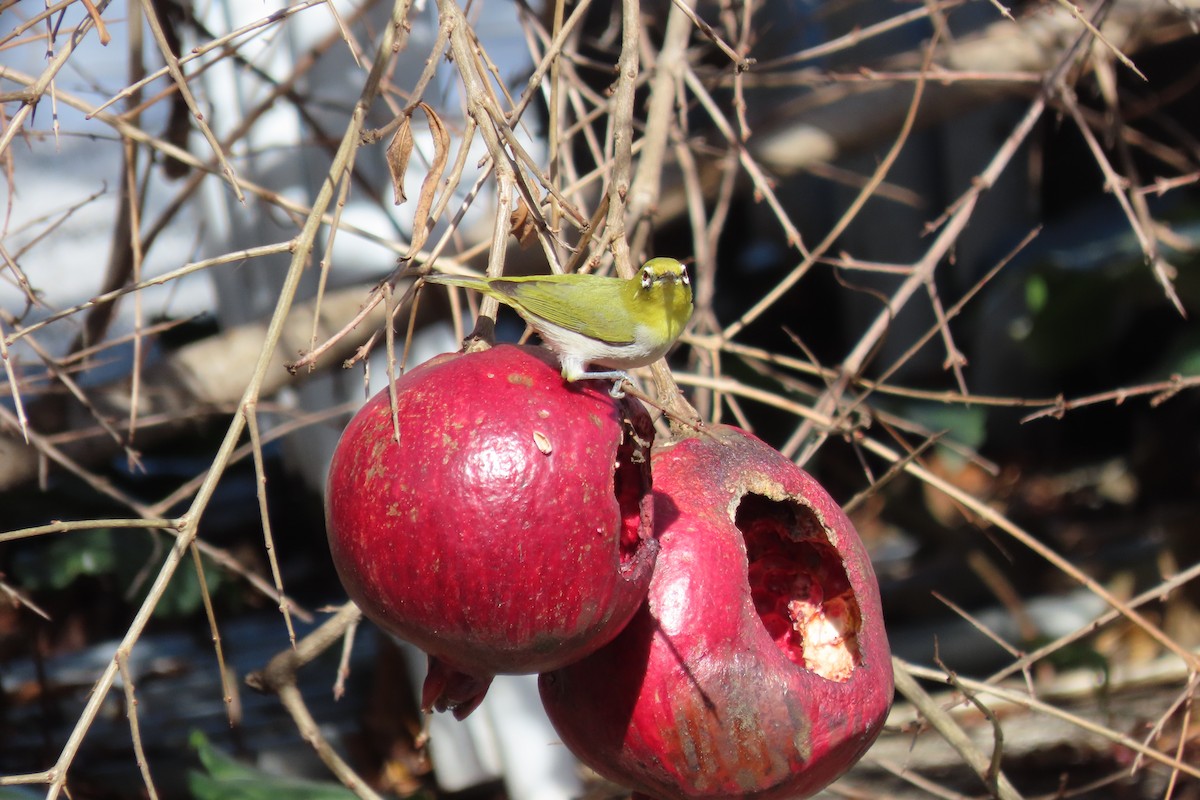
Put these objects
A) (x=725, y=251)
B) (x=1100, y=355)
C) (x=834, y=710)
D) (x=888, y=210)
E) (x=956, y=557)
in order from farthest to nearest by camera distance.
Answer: (x=725, y=251) < (x=888, y=210) < (x=1100, y=355) < (x=956, y=557) < (x=834, y=710)

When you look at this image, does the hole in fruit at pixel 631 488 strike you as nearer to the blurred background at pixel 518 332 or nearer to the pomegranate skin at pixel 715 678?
the pomegranate skin at pixel 715 678

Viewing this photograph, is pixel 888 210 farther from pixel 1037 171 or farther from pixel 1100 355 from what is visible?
pixel 1037 171

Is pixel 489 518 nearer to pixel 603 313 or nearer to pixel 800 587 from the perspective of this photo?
pixel 603 313

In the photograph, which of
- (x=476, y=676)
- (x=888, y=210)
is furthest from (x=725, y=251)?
(x=476, y=676)

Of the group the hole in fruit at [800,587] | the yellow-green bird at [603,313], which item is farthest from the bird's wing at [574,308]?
the hole in fruit at [800,587]

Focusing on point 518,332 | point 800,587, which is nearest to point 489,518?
point 800,587
